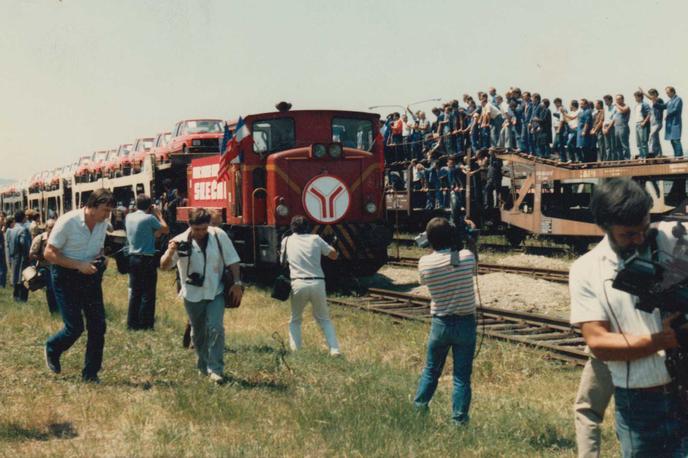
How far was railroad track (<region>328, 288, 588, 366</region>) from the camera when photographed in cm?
941

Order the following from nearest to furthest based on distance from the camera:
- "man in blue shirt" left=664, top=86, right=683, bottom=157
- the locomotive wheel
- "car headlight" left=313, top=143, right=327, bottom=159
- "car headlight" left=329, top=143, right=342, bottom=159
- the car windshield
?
"car headlight" left=313, top=143, right=327, bottom=159 → "car headlight" left=329, top=143, right=342, bottom=159 → "man in blue shirt" left=664, top=86, right=683, bottom=157 → the locomotive wheel → the car windshield

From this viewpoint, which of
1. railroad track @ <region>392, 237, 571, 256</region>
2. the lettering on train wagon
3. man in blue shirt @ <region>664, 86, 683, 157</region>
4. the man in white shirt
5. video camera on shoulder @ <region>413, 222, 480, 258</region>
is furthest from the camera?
railroad track @ <region>392, 237, 571, 256</region>

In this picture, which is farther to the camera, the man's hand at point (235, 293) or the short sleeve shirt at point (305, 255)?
the short sleeve shirt at point (305, 255)

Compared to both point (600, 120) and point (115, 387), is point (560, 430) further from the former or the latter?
point (600, 120)

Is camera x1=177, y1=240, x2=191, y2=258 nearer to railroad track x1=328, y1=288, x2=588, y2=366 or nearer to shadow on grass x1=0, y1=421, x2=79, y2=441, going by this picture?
shadow on grass x1=0, y1=421, x2=79, y2=441

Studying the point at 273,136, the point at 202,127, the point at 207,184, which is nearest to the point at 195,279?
the point at 273,136

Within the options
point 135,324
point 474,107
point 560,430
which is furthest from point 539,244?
point 560,430

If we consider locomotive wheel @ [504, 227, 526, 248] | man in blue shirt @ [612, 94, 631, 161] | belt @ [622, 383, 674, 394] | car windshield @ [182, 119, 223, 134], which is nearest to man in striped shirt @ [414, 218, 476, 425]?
belt @ [622, 383, 674, 394]

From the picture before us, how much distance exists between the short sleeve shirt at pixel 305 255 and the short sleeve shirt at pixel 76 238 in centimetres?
237

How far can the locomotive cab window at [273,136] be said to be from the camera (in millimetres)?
15328

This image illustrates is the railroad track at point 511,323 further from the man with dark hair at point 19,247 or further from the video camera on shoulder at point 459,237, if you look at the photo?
the man with dark hair at point 19,247

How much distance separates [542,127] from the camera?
61.4 ft

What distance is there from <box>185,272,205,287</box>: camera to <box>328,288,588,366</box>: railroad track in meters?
2.54

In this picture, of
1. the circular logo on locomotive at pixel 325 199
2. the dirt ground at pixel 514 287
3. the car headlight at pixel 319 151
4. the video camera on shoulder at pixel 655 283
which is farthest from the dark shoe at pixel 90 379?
the car headlight at pixel 319 151
